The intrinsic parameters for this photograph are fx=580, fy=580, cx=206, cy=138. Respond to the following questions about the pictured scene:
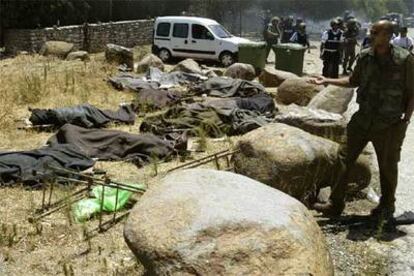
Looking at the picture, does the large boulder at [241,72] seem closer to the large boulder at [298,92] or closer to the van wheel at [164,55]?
the large boulder at [298,92]

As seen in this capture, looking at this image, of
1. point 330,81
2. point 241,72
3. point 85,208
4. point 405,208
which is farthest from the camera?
point 241,72

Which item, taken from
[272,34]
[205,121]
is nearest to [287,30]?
[272,34]

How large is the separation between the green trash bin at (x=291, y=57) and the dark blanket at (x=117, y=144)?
8809 millimetres

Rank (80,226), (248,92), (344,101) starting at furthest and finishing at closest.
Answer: (248,92), (344,101), (80,226)

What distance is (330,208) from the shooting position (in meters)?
5.52

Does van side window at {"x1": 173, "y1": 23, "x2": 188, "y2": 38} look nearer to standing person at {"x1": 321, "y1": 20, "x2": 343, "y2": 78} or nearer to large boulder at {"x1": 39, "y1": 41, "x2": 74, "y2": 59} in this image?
large boulder at {"x1": 39, "y1": 41, "x2": 74, "y2": 59}

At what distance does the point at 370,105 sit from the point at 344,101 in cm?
500

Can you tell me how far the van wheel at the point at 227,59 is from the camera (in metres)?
19.1

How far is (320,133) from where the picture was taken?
7.90m

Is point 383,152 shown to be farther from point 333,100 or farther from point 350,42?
point 350,42

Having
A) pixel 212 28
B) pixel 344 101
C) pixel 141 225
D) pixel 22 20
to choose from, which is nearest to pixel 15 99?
pixel 344 101

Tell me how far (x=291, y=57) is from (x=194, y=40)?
4.58 meters

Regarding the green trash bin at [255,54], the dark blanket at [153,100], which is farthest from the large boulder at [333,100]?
the green trash bin at [255,54]

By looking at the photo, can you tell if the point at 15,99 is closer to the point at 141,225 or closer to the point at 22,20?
the point at 141,225
